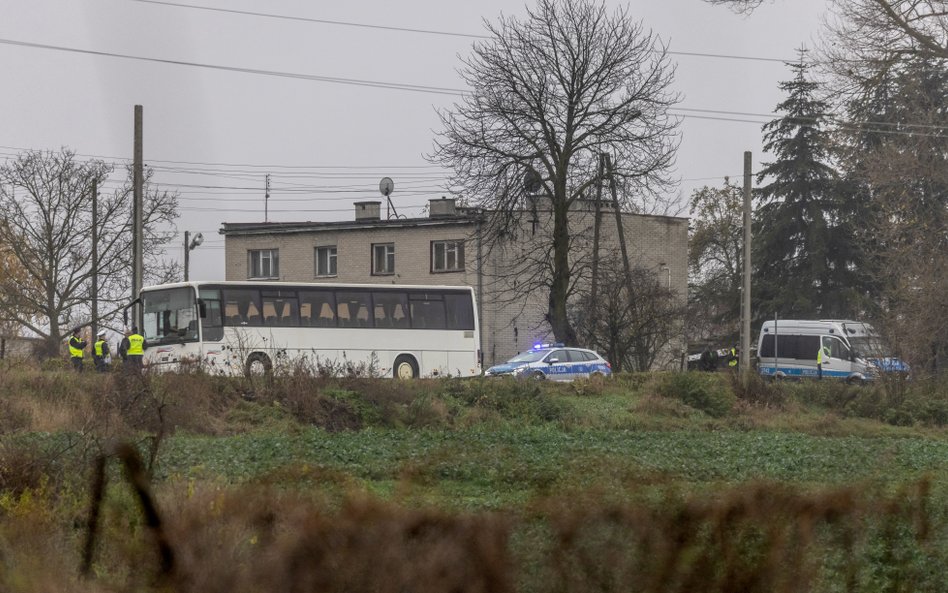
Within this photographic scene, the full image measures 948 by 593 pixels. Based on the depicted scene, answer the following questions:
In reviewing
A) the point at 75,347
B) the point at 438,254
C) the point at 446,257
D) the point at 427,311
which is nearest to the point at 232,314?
the point at 75,347

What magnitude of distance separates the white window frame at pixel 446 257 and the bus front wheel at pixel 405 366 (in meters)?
17.7

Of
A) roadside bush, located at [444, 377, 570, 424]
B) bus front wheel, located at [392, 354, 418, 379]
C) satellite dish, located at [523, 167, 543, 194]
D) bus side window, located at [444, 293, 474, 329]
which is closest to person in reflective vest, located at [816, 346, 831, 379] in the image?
satellite dish, located at [523, 167, 543, 194]

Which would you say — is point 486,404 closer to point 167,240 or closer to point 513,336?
point 167,240

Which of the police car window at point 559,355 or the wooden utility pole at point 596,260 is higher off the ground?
the wooden utility pole at point 596,260

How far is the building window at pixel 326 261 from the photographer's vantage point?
63.9 meters

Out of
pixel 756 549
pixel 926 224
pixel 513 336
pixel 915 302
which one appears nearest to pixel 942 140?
pixel 926 224

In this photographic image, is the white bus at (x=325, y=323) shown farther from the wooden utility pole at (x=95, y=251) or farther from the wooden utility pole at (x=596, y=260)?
the wooden utility pole at (x=95, y=251)

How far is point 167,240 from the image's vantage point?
50.3m

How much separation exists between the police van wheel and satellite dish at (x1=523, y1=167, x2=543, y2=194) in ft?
Result: 61.6

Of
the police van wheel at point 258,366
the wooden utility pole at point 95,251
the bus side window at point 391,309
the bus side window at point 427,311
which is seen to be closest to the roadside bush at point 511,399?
the police van wheel at point 258,366

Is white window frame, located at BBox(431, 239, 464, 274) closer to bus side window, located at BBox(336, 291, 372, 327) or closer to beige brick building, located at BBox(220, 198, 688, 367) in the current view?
beige brick building, located at BBox(220, 198, 688, 367)

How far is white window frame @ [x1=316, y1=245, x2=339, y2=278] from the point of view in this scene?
63781 mm

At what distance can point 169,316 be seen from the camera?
38.2 metres

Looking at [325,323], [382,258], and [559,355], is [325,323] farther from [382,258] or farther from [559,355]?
[382,258]
